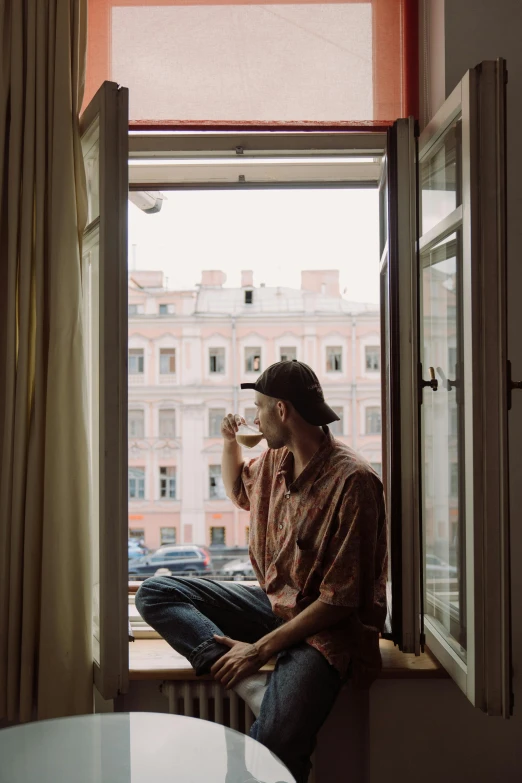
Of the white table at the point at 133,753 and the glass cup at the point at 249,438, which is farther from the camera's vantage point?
the glass cup at the point at 249,438

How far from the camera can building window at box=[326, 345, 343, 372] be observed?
261cm

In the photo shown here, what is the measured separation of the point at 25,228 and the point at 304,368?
0.84m

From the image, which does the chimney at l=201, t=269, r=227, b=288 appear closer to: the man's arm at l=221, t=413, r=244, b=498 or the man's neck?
the man's arm at l=221, t=413, r=244, b=498

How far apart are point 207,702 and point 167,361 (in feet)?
3.84

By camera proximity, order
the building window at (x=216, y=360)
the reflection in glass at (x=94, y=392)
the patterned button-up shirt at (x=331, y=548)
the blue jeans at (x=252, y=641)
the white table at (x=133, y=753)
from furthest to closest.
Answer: the building window at (x=216, y=360)
the reflection in glass at (x=94, y=392)
the patterned button-up shirt at (x=331, y=548)
the blue jeans at (x=252, y=641)
the white table at (x=133, y=753)

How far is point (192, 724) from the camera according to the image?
5.06 feet

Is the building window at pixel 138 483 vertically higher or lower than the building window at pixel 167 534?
higher

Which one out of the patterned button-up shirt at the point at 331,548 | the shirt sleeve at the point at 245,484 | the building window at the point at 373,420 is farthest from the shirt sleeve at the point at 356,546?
the building window at the point at 373,420

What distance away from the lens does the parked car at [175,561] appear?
8.61 feet

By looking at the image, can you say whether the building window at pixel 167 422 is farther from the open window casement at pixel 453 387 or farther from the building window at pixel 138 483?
the open window casement at pixel 453 387

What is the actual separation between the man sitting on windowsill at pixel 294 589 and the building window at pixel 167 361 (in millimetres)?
527

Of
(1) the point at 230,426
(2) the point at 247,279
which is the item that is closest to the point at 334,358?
(2) the point at 247,279

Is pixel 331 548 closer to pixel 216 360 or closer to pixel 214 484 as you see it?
pixel 214 484

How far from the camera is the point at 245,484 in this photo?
223cm
